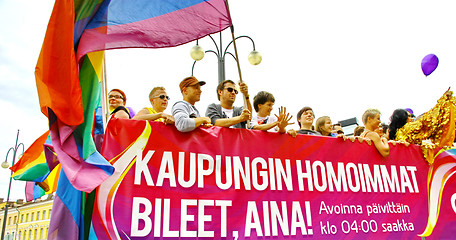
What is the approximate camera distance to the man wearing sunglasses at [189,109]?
334cm

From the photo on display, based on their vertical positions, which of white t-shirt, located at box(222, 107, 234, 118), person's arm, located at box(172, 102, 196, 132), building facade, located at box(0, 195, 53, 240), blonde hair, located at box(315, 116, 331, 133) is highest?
building facade, located at box(0, 195, 53, 240)

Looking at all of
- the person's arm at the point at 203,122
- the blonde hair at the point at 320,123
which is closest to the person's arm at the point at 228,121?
the person's arm at the point at 203,122

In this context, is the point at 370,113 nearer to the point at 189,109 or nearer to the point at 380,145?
the point at 380,145

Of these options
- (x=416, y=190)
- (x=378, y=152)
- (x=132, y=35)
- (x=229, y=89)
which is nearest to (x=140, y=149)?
(x=132, y=35)

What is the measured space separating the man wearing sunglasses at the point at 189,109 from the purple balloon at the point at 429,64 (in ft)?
14.4

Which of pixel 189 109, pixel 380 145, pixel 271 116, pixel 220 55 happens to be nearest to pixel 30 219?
pixel 220 55

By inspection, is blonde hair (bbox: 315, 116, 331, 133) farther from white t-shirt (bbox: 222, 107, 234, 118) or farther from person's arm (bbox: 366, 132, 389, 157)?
white t-shirt (bbox: 222, 107, 234, 118)

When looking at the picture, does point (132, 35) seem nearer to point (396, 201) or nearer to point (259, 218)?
point (259, 218)

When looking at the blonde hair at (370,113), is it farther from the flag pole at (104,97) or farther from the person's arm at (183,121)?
the flag pole at (104,97)

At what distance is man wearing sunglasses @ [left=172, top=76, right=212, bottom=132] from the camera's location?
3338 millimetres

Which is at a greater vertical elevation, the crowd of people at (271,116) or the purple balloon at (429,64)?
the purple balloon at (429,64)

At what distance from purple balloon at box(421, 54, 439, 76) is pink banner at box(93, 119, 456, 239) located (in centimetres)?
259

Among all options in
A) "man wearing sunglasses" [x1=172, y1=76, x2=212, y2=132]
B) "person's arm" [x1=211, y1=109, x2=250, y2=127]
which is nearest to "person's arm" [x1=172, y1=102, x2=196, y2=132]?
"man wearing sunglasses" [x1=172, y1=76, x2=212, y2=132]

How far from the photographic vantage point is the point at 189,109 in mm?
3611
